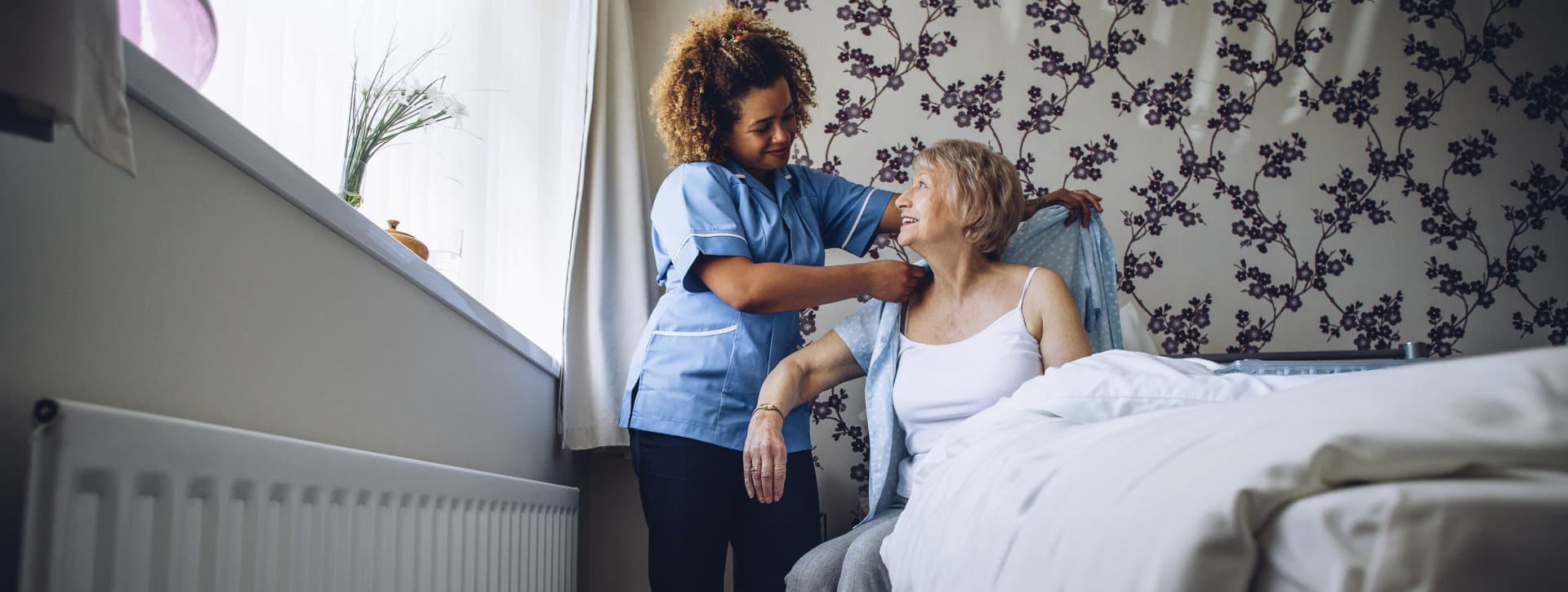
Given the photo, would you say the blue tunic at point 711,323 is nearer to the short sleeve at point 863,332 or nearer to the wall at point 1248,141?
the short sleeve at point 863,332

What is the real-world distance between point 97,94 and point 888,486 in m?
1.39

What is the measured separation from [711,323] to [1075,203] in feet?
2.58

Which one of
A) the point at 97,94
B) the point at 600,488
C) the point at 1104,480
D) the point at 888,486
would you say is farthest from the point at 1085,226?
the point at 97,94

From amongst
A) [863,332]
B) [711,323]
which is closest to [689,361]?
[711,323]

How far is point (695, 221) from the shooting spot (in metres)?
1.67

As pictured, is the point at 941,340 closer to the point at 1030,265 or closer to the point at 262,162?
the point at 1030,265

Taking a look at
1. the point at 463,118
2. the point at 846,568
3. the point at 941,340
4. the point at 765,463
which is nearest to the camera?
the point at 846,568

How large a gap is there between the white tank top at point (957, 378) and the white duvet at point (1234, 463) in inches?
32.0

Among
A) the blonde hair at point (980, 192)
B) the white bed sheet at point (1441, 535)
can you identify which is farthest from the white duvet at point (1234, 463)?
the blonde hair at point (980, 192)

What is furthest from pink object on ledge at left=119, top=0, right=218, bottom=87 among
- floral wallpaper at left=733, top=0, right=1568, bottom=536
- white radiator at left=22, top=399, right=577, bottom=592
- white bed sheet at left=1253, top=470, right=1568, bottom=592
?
floral wallpaper at left=733, top=0, right=1568, bottom=536

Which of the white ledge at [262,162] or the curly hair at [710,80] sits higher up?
the curly hair at [710,80]

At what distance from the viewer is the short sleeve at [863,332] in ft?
5.97

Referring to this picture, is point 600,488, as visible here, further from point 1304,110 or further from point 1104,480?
point 1304,110

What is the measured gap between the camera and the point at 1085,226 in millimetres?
1927
